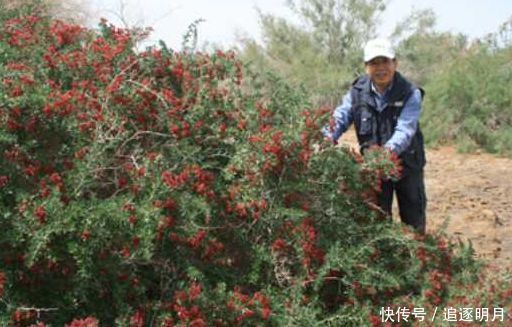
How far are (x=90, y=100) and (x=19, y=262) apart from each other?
0.83 m

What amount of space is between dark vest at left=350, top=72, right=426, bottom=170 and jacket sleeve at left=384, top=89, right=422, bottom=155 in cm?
4

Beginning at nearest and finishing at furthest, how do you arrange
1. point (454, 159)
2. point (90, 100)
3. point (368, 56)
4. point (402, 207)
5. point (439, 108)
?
point (90, 100), point (368, 56), point (402, 207), point (454, 159), point (439, 108)

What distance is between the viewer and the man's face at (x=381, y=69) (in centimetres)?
Result: 465

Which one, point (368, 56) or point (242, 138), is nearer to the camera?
point (242, 138)

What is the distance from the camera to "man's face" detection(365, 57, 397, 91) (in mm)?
4648

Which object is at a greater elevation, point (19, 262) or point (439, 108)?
point (439, 108)

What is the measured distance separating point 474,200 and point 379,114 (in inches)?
162

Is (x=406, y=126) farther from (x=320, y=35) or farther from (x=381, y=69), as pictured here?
(x=320, y=35)

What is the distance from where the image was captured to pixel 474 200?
8.57 metres

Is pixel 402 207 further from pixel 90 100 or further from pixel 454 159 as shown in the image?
pixel 454 159

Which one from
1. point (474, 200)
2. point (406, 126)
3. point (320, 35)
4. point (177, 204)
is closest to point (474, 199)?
point (474, 200)

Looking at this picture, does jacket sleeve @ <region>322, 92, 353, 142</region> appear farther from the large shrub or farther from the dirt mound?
the dirt mound

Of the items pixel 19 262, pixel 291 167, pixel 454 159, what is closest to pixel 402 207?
pixel 291 167

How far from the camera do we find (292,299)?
151 inches
